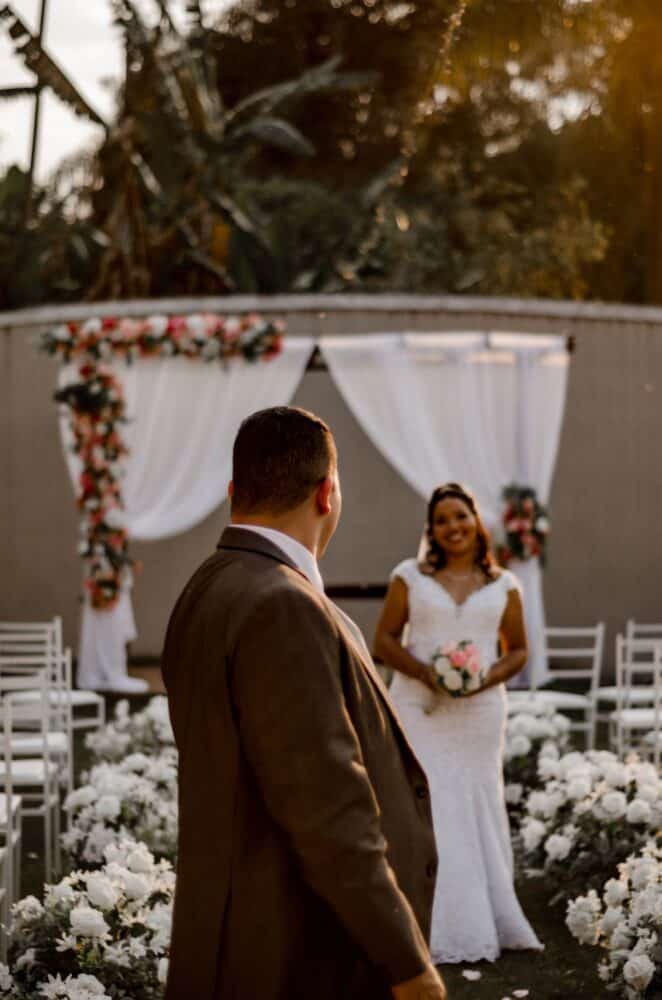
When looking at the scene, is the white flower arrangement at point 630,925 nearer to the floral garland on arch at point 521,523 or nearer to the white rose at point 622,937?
the white rose at point 622,937

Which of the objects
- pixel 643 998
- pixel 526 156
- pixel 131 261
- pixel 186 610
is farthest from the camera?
pixel 526 156

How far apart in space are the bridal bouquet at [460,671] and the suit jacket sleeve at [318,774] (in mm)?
3094

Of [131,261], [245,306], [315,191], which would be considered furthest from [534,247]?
[245,306]

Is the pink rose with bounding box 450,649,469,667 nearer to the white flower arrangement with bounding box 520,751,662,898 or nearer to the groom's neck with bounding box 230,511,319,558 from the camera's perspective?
the white flower arrangement with bounding box 520,751,662,898

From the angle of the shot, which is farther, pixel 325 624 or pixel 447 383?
pixel 447 383

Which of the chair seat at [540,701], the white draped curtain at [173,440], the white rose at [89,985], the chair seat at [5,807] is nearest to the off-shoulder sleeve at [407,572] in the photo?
the chair seat at [5,807]

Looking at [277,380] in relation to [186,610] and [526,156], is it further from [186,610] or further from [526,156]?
[526,156]

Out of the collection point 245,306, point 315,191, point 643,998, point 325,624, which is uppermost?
point 315,191

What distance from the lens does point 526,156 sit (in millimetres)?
24375

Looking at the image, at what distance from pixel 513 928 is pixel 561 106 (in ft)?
68.8

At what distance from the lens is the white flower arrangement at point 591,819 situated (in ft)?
19.3

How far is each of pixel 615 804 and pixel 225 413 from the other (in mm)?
6568

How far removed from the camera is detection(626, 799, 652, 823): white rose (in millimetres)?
5758

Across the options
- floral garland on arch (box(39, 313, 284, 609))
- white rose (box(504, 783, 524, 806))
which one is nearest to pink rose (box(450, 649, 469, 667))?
white rose (box(504, 783, 524, 806))
